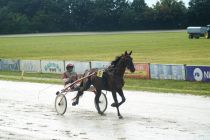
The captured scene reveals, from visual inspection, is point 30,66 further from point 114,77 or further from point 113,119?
point 114,77

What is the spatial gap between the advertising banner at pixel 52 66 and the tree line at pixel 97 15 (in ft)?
218

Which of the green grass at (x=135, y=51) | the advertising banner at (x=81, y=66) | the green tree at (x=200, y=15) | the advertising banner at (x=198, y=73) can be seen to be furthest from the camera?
the green tree at (x=200, y=15)

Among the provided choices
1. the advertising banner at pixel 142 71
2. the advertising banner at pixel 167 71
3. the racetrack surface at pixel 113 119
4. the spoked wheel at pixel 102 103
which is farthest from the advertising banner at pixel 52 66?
the spoked wheel at pixel 102 103

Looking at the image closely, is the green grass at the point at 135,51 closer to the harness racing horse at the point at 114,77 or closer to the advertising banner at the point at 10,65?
the advertising banner at the point at 10,65

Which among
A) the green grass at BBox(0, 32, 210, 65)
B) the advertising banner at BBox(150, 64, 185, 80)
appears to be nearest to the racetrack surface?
the advertising banner at BBox(150, 64, 185, 80)

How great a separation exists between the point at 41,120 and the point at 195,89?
971cm

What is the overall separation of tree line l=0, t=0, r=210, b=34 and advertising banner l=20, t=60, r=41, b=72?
214 ft

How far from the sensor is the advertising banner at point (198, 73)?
24189 millimetres

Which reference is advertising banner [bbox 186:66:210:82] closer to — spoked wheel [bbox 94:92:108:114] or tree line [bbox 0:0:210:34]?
spoked wheel [bbox 94:92:108:114]

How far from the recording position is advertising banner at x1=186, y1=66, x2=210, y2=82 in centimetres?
2419

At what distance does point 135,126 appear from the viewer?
13.6 meters

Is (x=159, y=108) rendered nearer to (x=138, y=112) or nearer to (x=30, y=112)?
(x=138, y=112)

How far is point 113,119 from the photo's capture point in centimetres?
1501

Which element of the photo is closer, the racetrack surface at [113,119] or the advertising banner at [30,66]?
the racetrack surface at [113,119]
